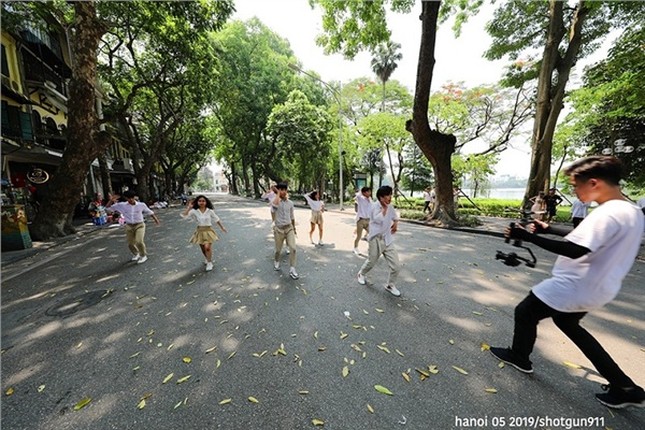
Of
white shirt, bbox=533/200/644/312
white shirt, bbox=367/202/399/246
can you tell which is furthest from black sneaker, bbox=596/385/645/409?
white shirt, bbox=367/202/399/246

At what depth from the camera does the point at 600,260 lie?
1881 millimetres

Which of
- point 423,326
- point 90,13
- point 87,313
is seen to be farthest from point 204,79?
point 423,326

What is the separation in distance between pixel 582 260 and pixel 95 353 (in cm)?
474

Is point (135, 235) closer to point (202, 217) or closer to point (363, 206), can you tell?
point (202, 217)

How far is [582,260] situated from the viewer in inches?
77.2

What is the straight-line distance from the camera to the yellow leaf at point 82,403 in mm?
2180

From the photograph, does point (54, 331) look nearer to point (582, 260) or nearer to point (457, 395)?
point (457, 395)

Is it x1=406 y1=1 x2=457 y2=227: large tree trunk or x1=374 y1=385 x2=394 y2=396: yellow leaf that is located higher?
x1=406 y1=1 x2=457 y2=227: large tree trunk

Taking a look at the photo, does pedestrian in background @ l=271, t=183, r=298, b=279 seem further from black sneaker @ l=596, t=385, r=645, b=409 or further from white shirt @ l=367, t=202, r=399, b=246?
black sneaker @ l=596, t=385, r=645, b=409

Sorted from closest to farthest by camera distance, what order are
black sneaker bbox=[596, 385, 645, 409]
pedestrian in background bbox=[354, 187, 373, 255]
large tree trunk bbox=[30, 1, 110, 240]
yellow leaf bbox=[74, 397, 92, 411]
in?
black sneaker bbox=[596, 385, 645, 409] → yellow leaf bbox=[74, 397, 92, 411] → pedestrian in background bbox=[354, 187, 373, 255] → large tree trunk bbox=[30, 1, 110, 240]

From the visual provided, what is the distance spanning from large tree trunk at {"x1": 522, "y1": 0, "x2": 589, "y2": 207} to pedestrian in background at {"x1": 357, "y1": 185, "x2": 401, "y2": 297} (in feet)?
38.0

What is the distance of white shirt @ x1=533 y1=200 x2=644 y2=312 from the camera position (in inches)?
70.1

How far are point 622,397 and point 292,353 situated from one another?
2.80 meters

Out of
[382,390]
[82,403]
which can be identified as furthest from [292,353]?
[82,403]
